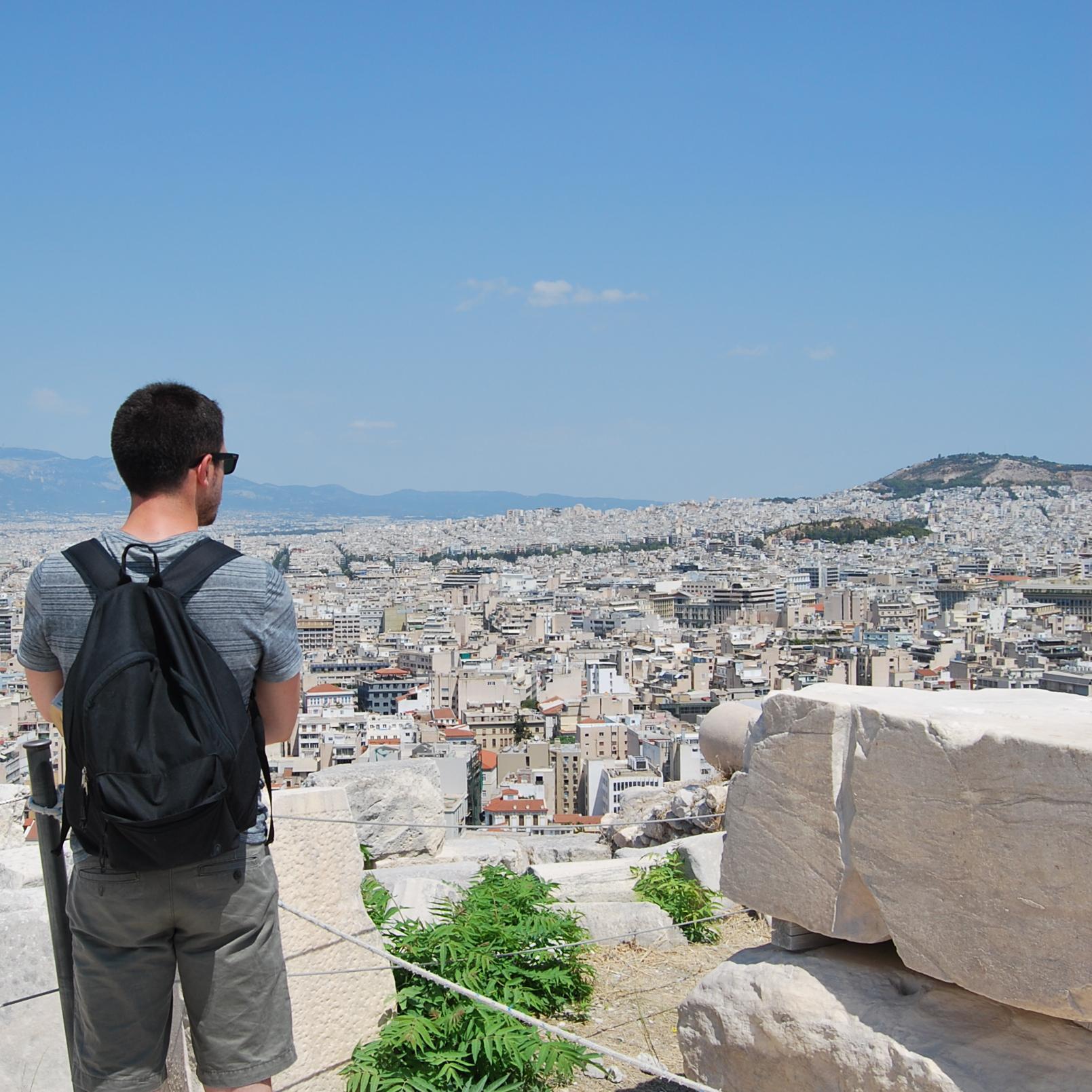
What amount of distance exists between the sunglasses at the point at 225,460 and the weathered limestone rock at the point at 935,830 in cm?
126

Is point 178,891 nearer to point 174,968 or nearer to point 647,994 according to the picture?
point 174,968

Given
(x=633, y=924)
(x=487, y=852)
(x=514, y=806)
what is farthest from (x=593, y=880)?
(x=514, y=806)

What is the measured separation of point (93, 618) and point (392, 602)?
90.0m

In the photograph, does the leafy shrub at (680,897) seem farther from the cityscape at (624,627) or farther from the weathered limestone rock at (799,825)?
the weathered limestone rock at (799,825)

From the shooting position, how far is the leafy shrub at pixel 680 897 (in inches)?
162

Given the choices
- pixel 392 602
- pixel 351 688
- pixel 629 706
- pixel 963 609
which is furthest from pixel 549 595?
pixel 629 706

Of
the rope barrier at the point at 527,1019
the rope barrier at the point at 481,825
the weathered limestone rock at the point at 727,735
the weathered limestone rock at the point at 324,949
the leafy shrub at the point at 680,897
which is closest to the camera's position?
the rope barrier at the point at 527,1019

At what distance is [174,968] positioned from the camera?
72.3 inches

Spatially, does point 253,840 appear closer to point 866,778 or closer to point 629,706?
point 866,778

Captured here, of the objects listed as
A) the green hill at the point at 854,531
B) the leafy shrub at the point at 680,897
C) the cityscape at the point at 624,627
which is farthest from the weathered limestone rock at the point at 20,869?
the green hill at the point at 854,531

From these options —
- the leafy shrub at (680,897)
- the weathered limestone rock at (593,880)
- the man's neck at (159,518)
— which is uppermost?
the man's neck at (159,518)

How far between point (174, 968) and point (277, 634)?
0.54 meters

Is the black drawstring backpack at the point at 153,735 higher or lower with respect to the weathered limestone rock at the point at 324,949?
higher

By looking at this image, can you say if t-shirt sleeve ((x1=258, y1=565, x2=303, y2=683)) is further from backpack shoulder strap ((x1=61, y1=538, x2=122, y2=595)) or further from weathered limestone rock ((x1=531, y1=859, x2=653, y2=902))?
weathered limestone rock ((x1=531, y1=859, x2=653, y2=902))
